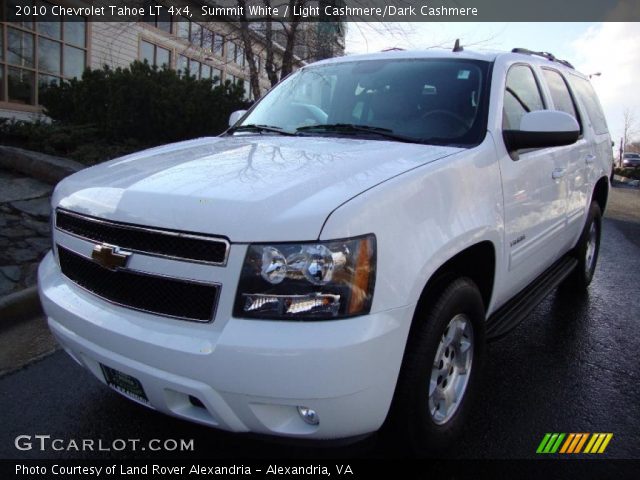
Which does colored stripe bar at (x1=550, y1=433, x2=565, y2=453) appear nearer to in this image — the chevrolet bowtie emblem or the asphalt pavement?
the asphalt pavement

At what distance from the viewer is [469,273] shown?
2617mm

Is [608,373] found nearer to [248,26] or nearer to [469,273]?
[469,273]

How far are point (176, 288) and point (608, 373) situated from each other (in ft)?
9.56

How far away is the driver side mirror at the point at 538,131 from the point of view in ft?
9.11

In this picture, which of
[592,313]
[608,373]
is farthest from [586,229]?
[608,373]

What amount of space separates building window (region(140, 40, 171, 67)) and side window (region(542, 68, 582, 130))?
1693 cm

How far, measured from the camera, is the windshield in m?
2.88

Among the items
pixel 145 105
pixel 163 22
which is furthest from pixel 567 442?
pixel 163 22

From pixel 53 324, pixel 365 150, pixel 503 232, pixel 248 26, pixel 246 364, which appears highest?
pixel 248 26

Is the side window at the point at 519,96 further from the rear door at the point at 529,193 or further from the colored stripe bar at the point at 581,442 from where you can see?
the colored stripe bar at the point at 581,442

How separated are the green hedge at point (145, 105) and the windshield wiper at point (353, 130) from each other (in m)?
6.56

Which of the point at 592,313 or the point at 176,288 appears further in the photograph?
the point at 592,313

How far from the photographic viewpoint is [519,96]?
129 inches

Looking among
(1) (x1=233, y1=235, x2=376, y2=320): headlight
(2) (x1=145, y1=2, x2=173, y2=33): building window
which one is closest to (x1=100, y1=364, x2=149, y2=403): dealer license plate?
(1) (x1=233, y1=235, x2=376, y2=320): headlight
